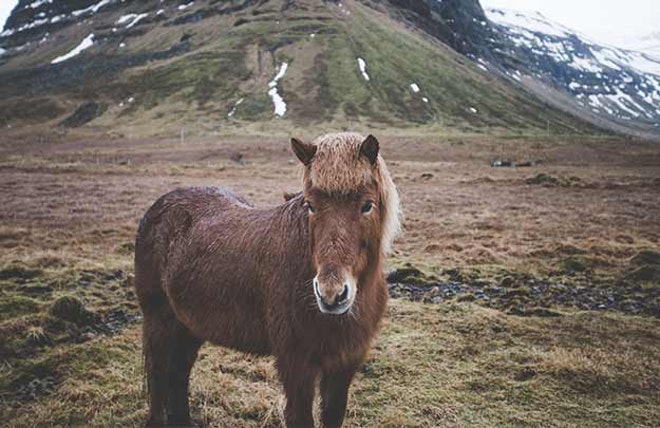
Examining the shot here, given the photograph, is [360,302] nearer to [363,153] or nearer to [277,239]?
[277,239]

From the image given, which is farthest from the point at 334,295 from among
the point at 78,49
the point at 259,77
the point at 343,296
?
the point at 78,49

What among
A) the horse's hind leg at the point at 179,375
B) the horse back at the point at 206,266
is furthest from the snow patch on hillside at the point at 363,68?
the horse's hind leg at the point at 179,375

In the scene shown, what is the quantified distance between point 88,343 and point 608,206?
24.9 meters

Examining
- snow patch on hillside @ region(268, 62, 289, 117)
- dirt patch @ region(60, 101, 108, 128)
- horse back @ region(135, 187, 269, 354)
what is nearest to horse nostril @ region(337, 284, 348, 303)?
horse back @ region(135, 187, 269, 354)

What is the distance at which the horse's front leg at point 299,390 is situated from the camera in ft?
13.5

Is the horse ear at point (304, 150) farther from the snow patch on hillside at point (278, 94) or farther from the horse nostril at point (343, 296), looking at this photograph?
the snow patch on hillside at point (278, 94)

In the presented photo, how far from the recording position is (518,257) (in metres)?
13.5

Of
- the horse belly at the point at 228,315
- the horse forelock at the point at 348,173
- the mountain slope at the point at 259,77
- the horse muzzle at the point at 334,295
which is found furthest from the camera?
the mountain slope at the point at 259,77

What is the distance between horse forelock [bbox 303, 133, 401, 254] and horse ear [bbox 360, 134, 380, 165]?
0.15 feet

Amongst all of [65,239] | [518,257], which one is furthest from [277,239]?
[65,239]

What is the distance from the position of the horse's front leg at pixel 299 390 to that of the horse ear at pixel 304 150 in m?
1.97

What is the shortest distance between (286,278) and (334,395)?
149cm

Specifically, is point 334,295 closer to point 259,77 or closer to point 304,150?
point 304,150

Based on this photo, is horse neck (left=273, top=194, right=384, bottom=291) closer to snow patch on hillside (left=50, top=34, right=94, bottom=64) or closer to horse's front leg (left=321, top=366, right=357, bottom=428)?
horse's front leg (left=321, top=366, right=357, bottom=428)
